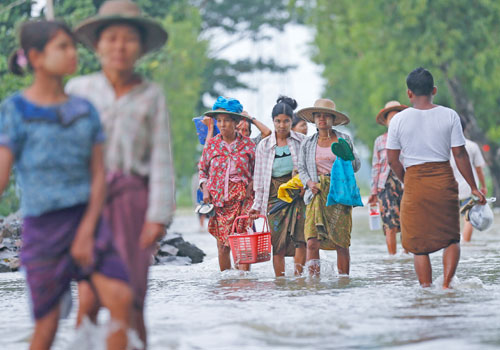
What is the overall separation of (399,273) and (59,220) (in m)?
6.74

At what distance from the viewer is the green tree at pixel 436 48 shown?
28.9 m

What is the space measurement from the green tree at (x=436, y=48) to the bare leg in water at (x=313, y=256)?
62.3 ft

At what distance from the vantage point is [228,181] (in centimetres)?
1120

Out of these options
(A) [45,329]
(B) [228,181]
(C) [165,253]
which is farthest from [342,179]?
(A) [45,329]

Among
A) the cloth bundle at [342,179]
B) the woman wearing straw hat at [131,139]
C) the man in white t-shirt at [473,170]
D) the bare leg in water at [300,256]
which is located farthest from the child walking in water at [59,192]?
the man in white t-shirt at [473,170]

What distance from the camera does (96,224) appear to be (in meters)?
4.94

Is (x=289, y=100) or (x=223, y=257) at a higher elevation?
(x=289, y=100)

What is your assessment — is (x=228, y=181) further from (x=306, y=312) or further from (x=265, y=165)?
(x=306, y=312)

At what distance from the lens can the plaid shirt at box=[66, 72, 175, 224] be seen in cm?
505

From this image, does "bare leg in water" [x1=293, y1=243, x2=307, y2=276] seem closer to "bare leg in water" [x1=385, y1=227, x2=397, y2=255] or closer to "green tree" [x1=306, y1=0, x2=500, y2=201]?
"bare leg in water" [x1=385, y1=227, x2=397, y2=255]

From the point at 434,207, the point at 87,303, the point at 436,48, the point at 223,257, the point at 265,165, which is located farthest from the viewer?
the point at 436,48

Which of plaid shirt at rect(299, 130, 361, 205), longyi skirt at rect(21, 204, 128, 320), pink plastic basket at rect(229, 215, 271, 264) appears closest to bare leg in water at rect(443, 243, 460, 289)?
plaid shirt at rect(299, 130, 361, 205)

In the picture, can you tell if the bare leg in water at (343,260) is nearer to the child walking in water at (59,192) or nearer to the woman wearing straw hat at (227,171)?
the woman wearing straw hat at (227,171)

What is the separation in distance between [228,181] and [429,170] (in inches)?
126
